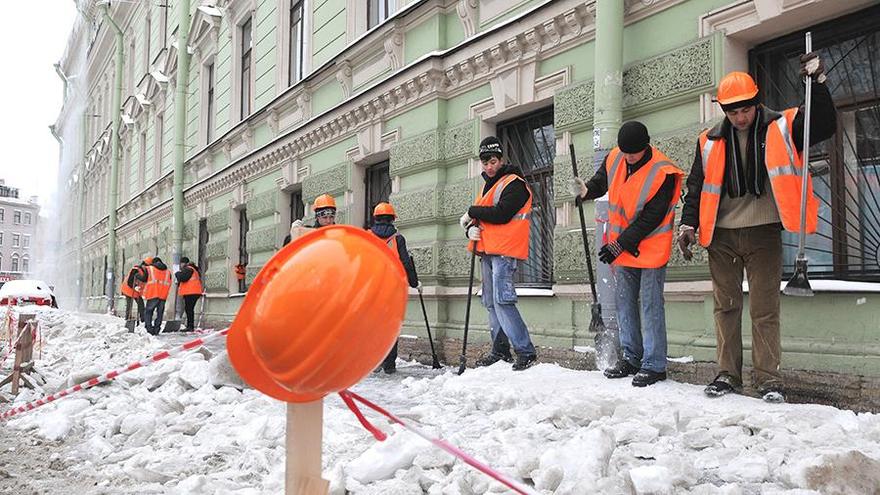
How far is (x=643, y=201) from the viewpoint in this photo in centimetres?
Result: 450

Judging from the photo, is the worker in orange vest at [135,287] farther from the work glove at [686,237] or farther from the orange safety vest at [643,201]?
the work glove at [686,237]

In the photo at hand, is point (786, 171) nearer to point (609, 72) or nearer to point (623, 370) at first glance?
point (623, 370)

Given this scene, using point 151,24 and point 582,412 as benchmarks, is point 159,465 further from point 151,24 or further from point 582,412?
point 151,24

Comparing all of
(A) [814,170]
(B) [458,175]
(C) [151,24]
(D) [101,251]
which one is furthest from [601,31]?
(D) [101,251]

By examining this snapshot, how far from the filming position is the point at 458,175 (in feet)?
23.8

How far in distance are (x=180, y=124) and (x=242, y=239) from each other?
4394mm

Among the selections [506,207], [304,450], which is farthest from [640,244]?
[304,450]

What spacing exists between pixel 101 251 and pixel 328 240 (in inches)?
1165

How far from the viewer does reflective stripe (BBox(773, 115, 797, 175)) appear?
148 inches

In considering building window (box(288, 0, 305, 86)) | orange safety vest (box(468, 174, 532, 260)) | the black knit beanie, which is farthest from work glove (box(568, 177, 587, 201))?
building window (box(288, 0, 305, 86))

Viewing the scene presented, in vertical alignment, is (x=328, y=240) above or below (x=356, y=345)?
above

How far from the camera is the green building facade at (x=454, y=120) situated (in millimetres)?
4648

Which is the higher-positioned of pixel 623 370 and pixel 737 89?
pixel 737 89

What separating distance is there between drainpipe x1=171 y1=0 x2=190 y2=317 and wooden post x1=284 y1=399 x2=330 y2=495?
15289 mm
